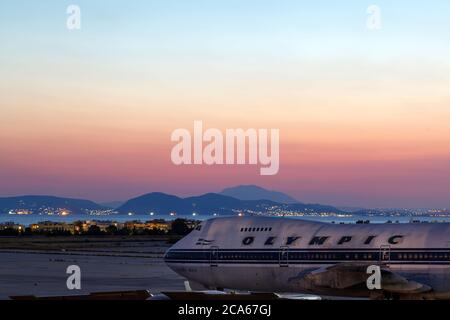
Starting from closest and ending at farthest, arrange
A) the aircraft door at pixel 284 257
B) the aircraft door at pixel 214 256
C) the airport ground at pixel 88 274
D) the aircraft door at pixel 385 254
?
the aircraft door at pixel 385 254, the aircraft door at pixel 284 257, the aircraft door at pixel 214 256, the airport ground at pixel 88 274

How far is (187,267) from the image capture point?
149 feet

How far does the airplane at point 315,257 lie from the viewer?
37.4m

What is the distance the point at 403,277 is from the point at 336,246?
3.39 metres

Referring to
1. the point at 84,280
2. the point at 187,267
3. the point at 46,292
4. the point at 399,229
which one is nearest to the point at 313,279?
the point at 399,229

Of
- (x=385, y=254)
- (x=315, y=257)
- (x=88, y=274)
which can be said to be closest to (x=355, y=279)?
(x=385, y=254)

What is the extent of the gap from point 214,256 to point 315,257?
601 cm

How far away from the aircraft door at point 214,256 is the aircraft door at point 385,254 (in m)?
9.15

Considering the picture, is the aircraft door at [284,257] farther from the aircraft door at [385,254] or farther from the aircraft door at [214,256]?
the aircraft door at [385,254]

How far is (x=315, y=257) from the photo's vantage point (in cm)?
4019

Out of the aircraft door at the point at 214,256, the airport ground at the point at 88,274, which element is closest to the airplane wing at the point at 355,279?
the aircraft door at the point at 214,256

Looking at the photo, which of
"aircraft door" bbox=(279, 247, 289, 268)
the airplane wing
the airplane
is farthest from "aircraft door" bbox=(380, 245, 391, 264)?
"aircraft door" bbox=(279, 247, 289, 268)

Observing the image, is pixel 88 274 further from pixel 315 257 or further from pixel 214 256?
pixel 315 257
